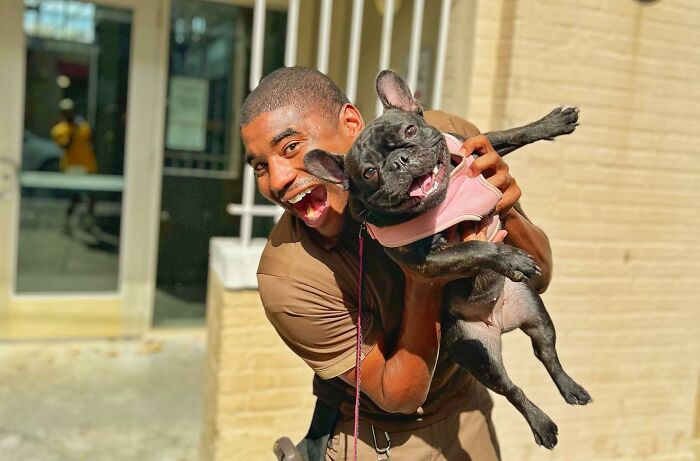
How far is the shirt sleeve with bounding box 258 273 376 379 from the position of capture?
1.82 m

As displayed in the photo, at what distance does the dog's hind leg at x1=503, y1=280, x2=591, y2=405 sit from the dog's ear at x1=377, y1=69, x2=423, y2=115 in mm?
592

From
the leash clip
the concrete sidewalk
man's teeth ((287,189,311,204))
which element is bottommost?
the concrete sidewalk

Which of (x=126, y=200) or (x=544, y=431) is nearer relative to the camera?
(x=544, y=431)

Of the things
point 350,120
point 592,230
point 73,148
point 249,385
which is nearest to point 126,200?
point 73,148

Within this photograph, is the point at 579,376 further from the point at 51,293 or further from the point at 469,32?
the point at 51,293

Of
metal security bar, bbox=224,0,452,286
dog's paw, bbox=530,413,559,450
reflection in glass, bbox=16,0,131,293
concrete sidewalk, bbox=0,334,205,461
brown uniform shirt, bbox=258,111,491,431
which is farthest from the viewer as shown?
reflection in glass, bbox=16,0,131,293

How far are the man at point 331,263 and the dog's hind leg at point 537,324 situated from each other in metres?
0.10

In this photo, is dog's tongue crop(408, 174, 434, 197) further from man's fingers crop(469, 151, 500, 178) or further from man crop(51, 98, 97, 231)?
man crop(51, 98, 97, 231)

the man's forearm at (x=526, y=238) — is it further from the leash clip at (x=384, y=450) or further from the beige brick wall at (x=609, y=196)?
the beige brick wall at (x=609, y=196)

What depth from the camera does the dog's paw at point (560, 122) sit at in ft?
6.53

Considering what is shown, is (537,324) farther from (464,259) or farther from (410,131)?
(410,131)

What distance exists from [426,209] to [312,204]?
33 centimetres

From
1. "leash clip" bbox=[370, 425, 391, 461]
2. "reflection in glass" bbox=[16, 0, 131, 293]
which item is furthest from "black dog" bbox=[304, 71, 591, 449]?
"reflection in glass" bbox=[16, 0, 131, 293]

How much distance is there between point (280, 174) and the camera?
176 cm
